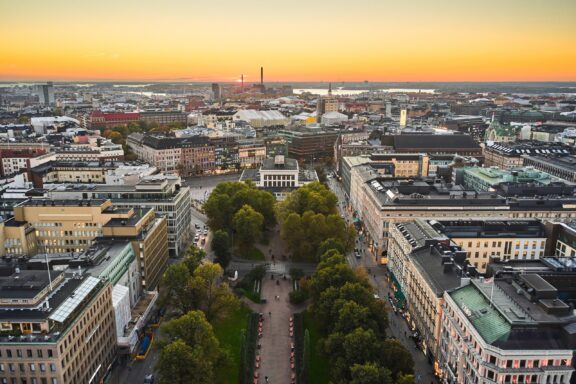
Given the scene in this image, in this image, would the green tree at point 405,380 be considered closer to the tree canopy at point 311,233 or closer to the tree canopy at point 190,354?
the tree canopy at point 190,354

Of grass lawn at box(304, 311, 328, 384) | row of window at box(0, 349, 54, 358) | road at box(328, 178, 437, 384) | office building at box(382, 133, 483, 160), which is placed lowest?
grass lawn at box(304, 311, 328, 384)

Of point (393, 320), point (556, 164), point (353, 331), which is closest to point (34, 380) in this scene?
point (353, 331)

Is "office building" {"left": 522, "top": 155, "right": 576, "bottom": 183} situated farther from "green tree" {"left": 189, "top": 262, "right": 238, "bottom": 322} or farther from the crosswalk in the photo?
"green tree" {"left": 189, "top": 262, "right": 238, "bottom": 322}

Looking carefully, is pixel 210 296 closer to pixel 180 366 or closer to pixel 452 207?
pixel 180 366

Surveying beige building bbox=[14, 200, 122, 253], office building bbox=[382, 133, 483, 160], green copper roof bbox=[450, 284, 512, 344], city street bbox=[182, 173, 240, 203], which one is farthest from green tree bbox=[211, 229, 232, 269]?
office building bbox=[382, 133, 483, 160]

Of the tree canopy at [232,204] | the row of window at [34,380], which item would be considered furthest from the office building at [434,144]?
the row of window at [34,380]

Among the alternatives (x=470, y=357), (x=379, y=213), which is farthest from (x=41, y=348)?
(x=379, y=213)
